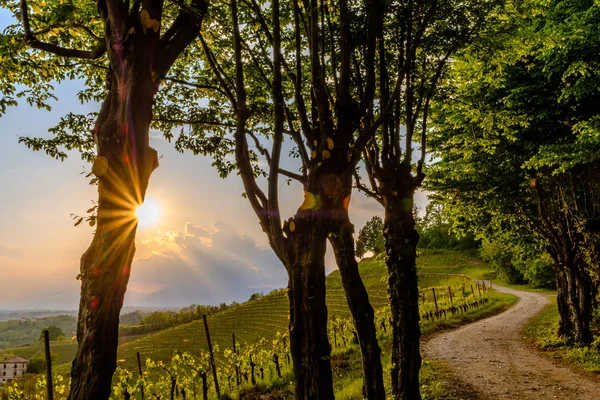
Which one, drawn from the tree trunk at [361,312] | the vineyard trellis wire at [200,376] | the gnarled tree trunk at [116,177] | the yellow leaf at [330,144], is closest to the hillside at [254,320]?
the vineyard trellis wire at [200,376]

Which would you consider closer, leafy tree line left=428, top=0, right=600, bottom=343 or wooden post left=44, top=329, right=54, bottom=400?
wooden post left=44, top=329, right=54, bottom=400

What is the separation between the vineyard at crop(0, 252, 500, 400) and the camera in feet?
37.9

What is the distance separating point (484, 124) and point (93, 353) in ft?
34.9

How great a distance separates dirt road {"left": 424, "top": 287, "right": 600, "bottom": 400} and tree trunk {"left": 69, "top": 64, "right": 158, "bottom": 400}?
8869mm

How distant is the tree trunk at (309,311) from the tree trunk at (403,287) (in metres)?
3.43

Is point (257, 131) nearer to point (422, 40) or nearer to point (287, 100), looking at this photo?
point (287, 100)

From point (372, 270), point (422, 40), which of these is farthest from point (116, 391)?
point (372, 270)

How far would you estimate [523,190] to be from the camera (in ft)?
52.6

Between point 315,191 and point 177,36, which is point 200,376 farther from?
point 177,36

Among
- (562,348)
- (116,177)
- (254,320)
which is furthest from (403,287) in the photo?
(254,320)

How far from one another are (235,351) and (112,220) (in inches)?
473

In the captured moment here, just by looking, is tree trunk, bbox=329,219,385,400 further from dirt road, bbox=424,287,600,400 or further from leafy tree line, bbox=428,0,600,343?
leafy tree line, bbox=428,0,600,343

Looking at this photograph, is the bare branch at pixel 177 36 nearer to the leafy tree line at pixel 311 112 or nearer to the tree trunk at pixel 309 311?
the leafy tree line at pixel 311 112

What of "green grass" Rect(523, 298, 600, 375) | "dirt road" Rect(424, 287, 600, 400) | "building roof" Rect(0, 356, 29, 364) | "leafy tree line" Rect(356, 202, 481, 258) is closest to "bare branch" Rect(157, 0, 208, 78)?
"dirt road" Rect(424, 287, 600, 400)
